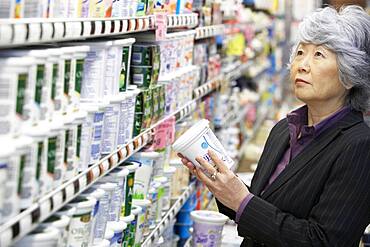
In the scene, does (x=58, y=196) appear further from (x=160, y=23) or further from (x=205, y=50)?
(x=205, y=50)

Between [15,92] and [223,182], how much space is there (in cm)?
127

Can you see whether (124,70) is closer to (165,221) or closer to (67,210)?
(67,210)

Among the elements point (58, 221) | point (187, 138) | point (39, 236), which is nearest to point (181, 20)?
point (187, 138)

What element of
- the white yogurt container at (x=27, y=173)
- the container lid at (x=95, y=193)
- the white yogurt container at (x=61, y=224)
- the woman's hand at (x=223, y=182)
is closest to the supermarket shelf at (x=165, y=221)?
the woman's hand at (x=223, y=182)

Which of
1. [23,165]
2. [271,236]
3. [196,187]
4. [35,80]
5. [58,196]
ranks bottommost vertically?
[196,187]

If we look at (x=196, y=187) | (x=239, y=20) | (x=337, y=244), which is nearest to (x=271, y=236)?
(x=337, y=244)

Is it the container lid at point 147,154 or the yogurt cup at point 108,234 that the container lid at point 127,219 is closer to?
the yogurt cup at point 108,234

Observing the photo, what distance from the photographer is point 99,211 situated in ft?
8.39

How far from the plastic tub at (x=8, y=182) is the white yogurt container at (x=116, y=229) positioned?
3.27 ft

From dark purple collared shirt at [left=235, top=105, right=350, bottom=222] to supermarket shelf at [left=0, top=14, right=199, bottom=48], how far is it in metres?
0.76

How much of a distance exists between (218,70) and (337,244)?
3557 millimetres

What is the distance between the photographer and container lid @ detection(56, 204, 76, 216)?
2135mm

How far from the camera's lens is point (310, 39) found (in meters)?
2.93

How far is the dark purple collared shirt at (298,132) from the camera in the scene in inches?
116
